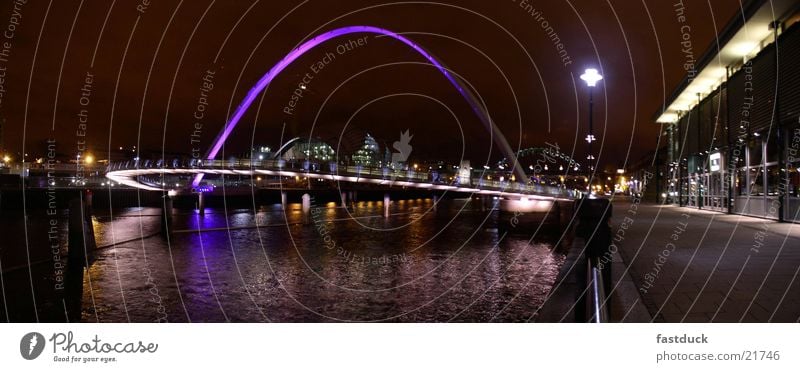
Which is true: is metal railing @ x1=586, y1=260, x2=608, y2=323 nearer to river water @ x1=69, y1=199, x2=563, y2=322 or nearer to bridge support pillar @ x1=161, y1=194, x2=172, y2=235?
river water @ x1=69, y1=199, x2=563, y2=322

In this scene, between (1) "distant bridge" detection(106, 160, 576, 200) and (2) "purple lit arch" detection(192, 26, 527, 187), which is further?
(2) "purple lit arch" detection(192, 26, 527, 187)

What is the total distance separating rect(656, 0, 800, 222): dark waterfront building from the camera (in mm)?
24750

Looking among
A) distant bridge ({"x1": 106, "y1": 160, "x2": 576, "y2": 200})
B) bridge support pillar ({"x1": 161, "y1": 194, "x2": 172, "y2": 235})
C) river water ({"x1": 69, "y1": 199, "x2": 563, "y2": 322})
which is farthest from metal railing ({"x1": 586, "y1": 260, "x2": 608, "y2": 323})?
distant bridge ({"x1": 106, "y1": 160, "x2": 576, "y2": 200})

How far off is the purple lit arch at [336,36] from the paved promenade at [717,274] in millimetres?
37248

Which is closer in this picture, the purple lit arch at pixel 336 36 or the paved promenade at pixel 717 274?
the paved promenade at pixel 717 274

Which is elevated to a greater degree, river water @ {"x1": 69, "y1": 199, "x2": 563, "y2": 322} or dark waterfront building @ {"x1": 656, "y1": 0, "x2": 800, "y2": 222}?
dark waterfront building @ {"x1": 656, "y1": 0, "x2": 800, "y2": 222}

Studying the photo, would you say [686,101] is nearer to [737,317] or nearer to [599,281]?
[737,317]

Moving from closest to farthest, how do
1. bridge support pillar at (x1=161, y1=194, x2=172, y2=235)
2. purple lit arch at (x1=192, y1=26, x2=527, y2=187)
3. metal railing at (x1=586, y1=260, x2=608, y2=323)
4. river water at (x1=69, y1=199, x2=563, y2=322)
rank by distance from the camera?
metal railing at (x1=586, y1=260, x2=608, y2=323)
river water at (x1=69, y1=199, x2=563, y2=322)
bridge support pillar at (x1=161, y1=194, x2=172, y2=235)
purple lit arch at (x1=192, y1=26, x2=527, y2=187)

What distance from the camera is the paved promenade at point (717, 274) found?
26.8ft

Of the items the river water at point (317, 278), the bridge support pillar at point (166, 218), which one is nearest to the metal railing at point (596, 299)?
the river water at point (317, 278)

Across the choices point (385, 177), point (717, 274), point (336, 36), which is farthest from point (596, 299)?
point (336, 36)

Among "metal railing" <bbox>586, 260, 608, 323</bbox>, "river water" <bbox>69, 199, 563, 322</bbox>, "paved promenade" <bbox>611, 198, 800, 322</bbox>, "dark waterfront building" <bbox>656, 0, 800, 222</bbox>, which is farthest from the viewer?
"dark waterfront building" <bbox>656, 0, 800, 222</bbox>

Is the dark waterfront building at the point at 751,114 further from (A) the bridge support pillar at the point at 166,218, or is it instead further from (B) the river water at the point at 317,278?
(A) the bridge support pillar at the point at 166,218

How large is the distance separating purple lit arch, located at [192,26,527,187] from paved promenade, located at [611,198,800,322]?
3725 cm
